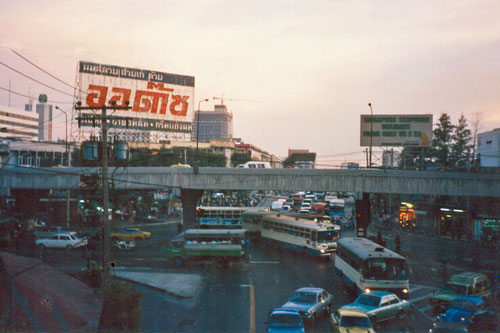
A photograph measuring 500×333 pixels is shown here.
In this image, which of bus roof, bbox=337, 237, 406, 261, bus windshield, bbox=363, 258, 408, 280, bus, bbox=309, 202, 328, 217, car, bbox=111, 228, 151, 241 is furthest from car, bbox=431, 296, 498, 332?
bus, bbox=309, 202, 328, 217

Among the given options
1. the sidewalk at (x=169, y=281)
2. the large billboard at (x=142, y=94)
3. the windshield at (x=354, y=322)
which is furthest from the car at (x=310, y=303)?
the large billboard at (x=142, y=94)

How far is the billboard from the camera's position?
41.6 meters

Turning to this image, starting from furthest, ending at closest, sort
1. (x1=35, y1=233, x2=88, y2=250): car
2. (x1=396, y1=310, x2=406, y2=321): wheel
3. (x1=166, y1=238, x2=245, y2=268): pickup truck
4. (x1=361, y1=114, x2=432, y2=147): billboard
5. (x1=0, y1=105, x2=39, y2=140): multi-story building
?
(x1=0, y1=105, x2=39, y2=140): multi-story building
(x1=361, y1=114, x2=432, y2=147): billboard
(x1=35, y1=233, x2=88, y2=250): car
(x1=166, y1=238, x2=245, y2=268): pickup truck
(x1=396, y1=310, x2=406, y2=321): wheel

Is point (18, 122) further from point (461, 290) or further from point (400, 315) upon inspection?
point (461, 290)

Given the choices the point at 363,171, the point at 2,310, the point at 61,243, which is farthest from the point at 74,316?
the point at 363,171

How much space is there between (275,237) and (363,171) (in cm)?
947

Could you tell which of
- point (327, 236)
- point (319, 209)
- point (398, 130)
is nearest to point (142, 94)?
point (319, 209)

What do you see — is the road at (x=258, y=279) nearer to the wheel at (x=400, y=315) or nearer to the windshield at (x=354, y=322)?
the wheel at (x=400, y=315)

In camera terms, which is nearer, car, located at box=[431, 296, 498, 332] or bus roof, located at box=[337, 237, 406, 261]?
car, located at box=[431, 296, 498, 332]

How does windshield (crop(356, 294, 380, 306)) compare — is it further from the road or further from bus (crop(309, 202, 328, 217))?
bus (crop(309, 202, 328, 217))

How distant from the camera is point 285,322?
13586 millimetres

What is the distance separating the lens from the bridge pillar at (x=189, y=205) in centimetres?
3681

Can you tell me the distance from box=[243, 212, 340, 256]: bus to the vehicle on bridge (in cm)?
514

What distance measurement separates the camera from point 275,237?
114 ft
